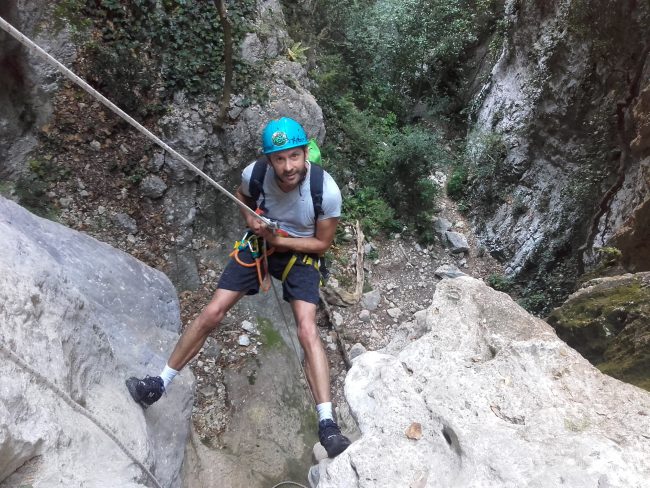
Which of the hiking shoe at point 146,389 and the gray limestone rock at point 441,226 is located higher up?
the gray limestone rock at point 441,226

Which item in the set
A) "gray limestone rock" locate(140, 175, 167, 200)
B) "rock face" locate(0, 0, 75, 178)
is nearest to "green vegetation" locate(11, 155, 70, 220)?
"rock face" locate(0, 0, 75, 178)

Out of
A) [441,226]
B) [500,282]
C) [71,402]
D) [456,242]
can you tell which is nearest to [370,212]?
[441,226]

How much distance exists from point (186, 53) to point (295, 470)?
559cm

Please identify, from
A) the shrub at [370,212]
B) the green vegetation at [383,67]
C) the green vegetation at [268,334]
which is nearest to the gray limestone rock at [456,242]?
the green vegetation at [383,67]

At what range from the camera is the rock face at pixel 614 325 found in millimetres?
2533

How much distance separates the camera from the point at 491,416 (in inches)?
79.7

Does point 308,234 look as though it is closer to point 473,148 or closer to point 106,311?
point 106,311

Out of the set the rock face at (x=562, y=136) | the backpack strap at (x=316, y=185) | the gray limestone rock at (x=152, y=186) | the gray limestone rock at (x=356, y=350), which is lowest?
the gray limestone rock at (x=356, y=350)

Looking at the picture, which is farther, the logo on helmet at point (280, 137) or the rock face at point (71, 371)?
the logo on helmet at point (280, 137)

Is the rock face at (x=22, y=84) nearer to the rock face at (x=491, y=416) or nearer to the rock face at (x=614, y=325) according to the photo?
the rock face at (x=491, y=416)

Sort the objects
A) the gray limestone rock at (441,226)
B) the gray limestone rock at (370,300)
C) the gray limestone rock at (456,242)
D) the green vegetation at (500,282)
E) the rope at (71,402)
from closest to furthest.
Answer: the rope at (71,402), the gray limestone rock at (370,300), the green vegetation at (500,282), the gray limestone rock at (456,242), the gray limestone rock at (441,226)

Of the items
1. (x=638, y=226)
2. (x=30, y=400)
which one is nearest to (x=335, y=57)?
(x=638, y=226)

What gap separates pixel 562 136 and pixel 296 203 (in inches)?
226

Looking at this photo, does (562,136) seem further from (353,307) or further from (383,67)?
(383,67)
